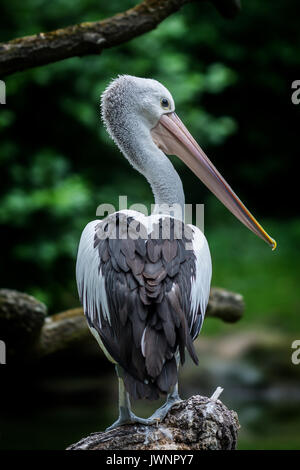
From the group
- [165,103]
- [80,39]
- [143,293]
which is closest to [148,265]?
[143,293]

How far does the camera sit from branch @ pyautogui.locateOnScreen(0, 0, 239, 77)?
3732 mm

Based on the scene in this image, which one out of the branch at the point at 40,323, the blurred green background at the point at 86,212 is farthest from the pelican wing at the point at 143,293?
the blurred green background at the point at 86,212

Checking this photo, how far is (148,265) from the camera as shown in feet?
9.98

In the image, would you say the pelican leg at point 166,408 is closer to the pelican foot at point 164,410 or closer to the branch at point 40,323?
the pelican foot at point 164,410

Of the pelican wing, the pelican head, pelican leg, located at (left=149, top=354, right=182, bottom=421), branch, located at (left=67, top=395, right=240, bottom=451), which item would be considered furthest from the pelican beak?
branch, located at (left=67, top=395, right=240, bottom=451)

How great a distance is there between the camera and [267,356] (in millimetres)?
7160

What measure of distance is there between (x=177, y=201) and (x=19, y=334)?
1504 mm

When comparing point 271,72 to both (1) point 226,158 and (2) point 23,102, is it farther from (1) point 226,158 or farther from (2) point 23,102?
(2) point 23,102

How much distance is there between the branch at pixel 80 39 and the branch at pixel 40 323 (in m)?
1.40

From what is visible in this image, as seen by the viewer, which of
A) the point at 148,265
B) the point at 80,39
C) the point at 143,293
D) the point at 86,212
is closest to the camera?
the point at 143,293

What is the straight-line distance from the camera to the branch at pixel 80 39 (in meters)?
3.73

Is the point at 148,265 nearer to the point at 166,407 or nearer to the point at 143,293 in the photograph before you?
the point at 143,293

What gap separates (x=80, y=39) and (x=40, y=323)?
1747 millimetres
